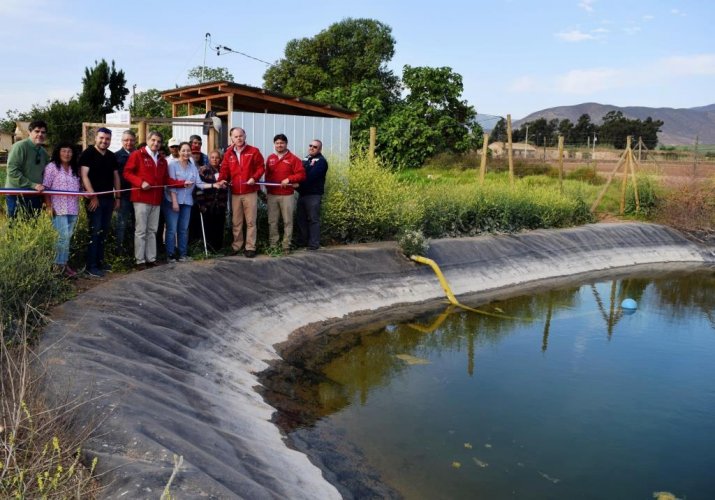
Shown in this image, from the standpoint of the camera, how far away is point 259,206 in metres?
10.9

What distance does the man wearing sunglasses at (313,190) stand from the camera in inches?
395

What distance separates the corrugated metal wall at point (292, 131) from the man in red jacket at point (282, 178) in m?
1.53

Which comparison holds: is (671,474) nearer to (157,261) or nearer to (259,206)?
(157,261)

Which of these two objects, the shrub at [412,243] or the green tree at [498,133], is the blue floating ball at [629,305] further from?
the green tree at [498,133]

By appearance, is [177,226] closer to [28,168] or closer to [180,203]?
[180,203]

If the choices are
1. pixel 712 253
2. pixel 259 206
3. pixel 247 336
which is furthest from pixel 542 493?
pixel 712 253

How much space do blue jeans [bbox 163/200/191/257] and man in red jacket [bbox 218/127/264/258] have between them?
2.56 ft

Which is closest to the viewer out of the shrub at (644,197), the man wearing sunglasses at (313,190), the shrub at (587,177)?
the man wearing sunglasses at (313,190)

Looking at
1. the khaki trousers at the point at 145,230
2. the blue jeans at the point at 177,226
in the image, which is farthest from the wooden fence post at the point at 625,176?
the khaki trousers at the point at 145,230

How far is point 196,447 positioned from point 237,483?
0.46 meters

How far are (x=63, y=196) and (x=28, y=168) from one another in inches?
18.3

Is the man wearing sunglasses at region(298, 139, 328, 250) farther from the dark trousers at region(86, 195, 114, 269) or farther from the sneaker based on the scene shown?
the sneaker

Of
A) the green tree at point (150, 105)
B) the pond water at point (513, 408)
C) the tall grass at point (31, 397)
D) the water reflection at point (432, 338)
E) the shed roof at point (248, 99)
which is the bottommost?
the pond water at point (513, 408)

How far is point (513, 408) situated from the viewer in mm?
6918
